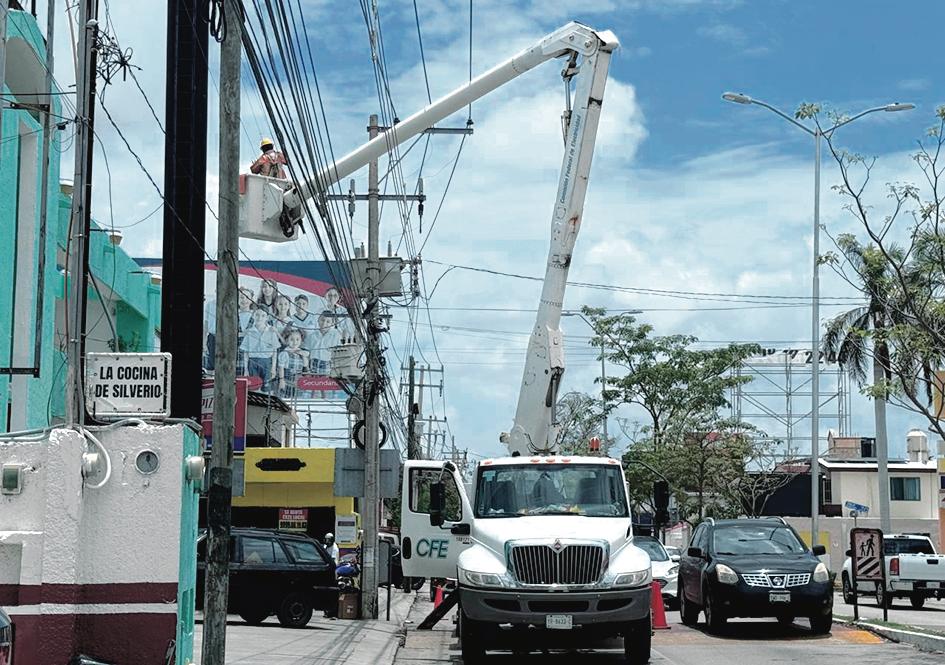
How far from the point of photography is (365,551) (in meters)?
27.5

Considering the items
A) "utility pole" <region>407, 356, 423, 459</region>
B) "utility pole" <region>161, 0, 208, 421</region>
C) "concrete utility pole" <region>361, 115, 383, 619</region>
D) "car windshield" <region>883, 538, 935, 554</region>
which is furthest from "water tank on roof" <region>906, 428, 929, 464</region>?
"utility pole" <region>161, 0, 208, 421</region>

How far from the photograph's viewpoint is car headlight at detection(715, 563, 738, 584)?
1994cm

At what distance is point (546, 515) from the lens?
1728cm

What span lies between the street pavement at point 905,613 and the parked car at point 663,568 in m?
3.58

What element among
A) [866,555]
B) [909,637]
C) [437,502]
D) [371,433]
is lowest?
[909,637]

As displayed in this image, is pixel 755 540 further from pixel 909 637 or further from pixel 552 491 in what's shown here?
pixel 552 491

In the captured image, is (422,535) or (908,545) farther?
(908,545)

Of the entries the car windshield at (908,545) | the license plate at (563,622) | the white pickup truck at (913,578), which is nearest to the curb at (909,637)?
the license plate at (563,622)

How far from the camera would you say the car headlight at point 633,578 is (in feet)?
52.5

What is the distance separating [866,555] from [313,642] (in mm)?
9387

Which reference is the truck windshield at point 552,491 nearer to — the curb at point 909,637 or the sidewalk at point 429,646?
the sidewalk at point 429,646

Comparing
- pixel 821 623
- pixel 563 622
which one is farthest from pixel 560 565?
pixel 821 623

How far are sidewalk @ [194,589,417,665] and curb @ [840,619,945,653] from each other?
286 inches

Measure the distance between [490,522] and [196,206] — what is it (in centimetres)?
588
